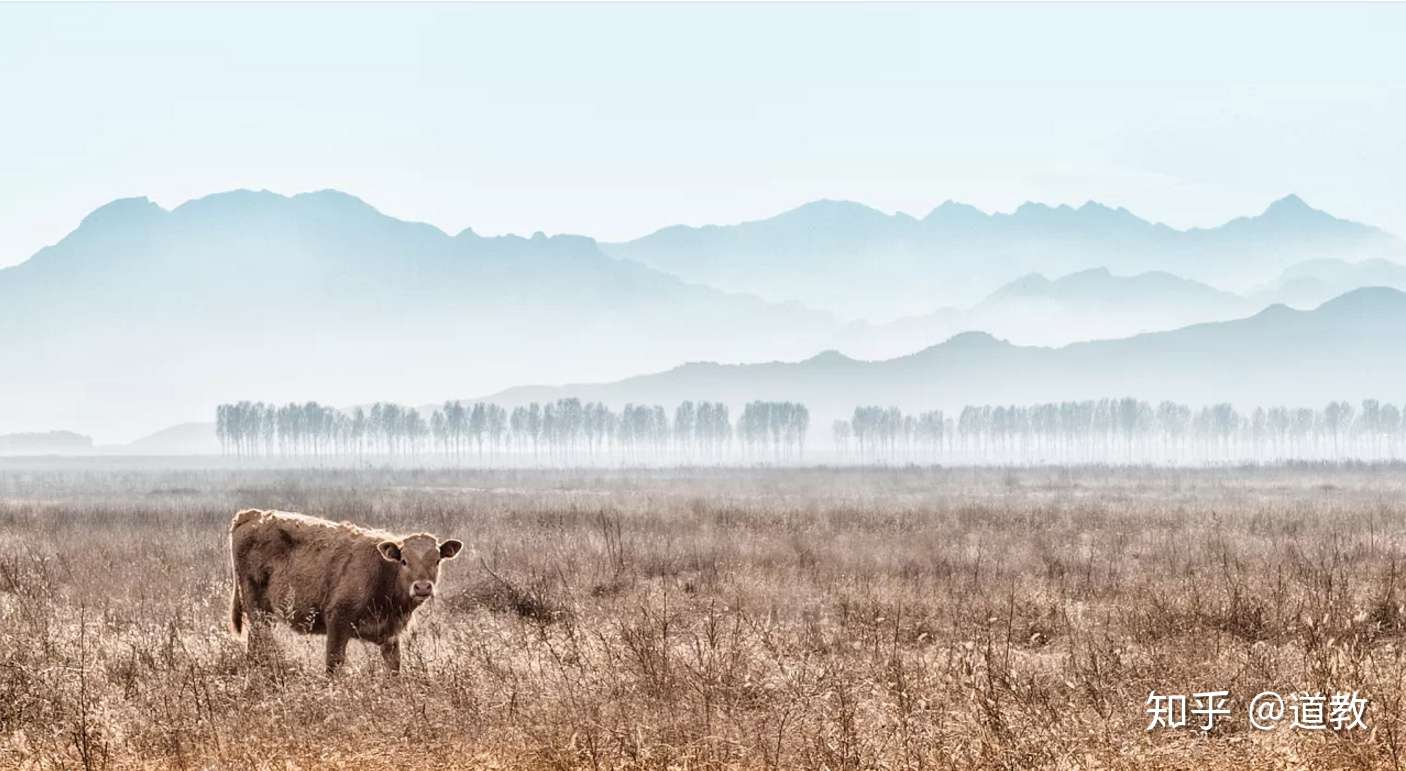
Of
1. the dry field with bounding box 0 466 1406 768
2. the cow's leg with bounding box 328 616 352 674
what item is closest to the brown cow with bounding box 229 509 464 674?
the cow's leg with bounding box 328 616 352 674

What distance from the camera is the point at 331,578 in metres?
13.4

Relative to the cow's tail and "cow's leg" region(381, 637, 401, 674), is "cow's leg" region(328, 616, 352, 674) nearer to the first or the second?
"cow's leg" region(381, 637, 401, 674)

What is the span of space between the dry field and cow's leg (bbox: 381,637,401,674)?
0.71ft

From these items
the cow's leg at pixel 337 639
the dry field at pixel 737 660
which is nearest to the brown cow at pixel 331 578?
the cow's leg at pixel 337 639

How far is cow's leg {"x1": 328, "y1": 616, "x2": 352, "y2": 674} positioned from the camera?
1280cm

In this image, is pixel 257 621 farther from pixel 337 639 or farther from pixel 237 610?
pixel 337 639

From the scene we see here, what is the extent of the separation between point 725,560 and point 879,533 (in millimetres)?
7939

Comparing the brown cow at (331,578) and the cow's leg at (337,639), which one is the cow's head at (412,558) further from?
the cow's leg at (337,639)

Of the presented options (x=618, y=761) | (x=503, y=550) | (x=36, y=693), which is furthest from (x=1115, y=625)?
(x=503, y=550)

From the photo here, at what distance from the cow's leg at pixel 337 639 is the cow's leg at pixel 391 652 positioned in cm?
41

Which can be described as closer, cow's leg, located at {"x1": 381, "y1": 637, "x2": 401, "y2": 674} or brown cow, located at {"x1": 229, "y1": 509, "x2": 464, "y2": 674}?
cow's leg, located at {"x1": 381, "y1": 637, "x2": 401, "y2": 674}

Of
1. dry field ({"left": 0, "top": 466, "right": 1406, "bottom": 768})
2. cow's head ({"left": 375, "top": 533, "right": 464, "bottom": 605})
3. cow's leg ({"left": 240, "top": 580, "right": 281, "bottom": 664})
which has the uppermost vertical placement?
cow's head ({"left": 375, "top": 533, "right": 464, "bottom": 605})

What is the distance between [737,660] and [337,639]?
4.42 meters

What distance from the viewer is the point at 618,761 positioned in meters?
9.05
